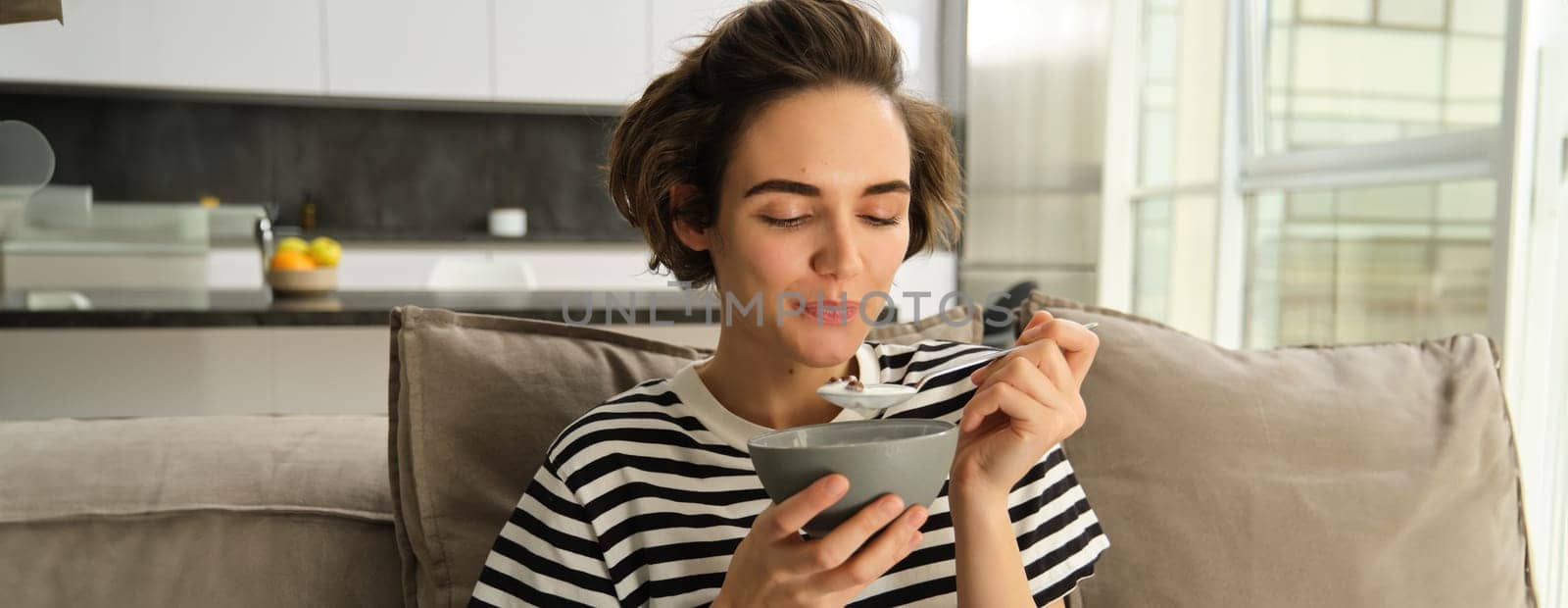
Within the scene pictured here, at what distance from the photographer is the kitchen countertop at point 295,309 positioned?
88.1 inches

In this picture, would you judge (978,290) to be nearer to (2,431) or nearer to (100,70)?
(100,70)

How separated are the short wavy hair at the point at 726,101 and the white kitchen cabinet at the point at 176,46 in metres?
4.02

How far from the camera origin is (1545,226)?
230 centimetres

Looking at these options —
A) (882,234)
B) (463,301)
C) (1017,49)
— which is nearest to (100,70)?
(463,301)

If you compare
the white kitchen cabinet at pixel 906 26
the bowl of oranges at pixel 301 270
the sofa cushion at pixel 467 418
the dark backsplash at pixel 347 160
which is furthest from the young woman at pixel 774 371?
the dark backsplash at pixel 347 160

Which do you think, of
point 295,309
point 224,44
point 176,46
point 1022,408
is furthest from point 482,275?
point 1022,408

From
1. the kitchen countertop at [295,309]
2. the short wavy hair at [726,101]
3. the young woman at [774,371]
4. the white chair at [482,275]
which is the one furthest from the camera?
the white chair at [482,275]

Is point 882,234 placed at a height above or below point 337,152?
below

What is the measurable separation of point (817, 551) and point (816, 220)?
34 centimetres

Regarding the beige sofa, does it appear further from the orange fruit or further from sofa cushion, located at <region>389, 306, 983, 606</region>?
the orange fruit

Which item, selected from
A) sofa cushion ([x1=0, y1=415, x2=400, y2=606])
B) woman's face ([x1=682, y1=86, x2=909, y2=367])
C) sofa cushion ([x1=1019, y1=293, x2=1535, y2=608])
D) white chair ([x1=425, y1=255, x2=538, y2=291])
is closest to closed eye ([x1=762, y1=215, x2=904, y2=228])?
woman's face ([x1=682, y1=86, x2=909, y2=367])

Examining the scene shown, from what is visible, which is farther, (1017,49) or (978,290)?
(978,290)

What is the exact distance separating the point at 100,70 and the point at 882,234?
4.59 m

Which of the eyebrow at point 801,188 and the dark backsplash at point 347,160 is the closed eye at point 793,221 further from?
the dark backsplash at point 347,160
